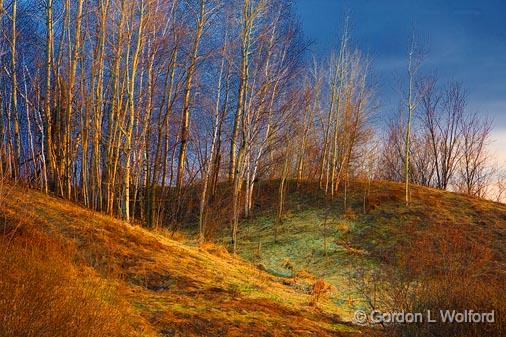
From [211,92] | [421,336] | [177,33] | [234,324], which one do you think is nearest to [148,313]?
[234,324]

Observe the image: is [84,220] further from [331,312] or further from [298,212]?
[298,212]

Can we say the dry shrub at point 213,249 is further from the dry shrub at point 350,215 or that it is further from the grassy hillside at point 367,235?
the dry shrub at point 350,215

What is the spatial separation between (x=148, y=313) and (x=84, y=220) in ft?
16.3

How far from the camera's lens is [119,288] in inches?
302

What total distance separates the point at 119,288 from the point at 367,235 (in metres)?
14.3

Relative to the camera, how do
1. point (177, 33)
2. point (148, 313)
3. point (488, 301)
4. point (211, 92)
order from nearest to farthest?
point (488, 301), point (148, 313), point (177, 33), point (211, 92)

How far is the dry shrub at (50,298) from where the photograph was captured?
4434 mm

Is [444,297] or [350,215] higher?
[350,215]

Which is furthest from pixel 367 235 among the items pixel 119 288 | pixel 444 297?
pixel 119 288

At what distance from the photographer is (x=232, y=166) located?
2223 cm

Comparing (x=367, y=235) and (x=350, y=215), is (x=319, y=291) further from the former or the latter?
(x=350, y=215)

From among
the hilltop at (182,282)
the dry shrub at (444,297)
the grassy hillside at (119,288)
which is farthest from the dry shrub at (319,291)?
the dry shrub at (444,297)

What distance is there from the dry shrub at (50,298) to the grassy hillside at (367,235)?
189 inches

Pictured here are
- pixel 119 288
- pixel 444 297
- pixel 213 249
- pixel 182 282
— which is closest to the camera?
pixel 444 297
